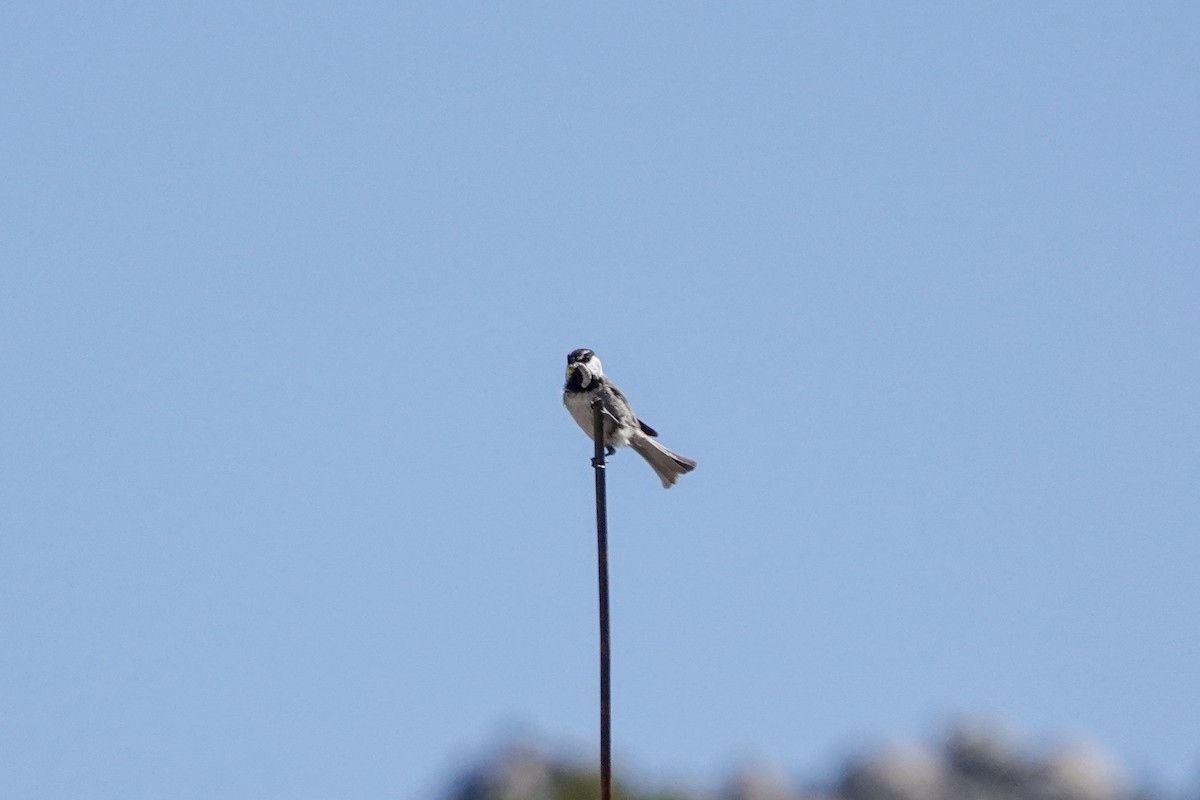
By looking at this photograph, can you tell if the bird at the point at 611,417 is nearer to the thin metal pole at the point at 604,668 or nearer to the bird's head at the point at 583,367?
the bird's head at the point at 583,367

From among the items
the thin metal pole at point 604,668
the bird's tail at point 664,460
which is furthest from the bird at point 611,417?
the thin metal pole at point 604,668

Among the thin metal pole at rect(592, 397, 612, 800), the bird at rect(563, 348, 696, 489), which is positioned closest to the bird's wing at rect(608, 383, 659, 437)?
the bird at rect(563, 348, 696, 489)

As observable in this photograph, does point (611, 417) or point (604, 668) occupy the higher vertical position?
point (611, 417)

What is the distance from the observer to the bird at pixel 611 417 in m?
15.9

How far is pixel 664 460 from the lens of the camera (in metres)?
16.6

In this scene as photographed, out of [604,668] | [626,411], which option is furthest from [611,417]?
[604,668]

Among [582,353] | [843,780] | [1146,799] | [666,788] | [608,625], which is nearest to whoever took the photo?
[608,625]

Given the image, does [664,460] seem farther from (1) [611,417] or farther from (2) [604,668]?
(2) [604,668]

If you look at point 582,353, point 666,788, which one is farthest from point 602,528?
point 666,788

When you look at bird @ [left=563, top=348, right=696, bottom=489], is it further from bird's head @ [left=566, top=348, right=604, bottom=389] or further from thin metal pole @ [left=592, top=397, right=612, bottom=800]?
thin metal pole @ [left=592, top=397, right=612, bottom=800]

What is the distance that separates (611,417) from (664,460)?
69 centimetres

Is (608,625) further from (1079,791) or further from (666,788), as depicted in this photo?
(1079,791)

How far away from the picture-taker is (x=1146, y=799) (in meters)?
49.8

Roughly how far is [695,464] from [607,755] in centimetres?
604
